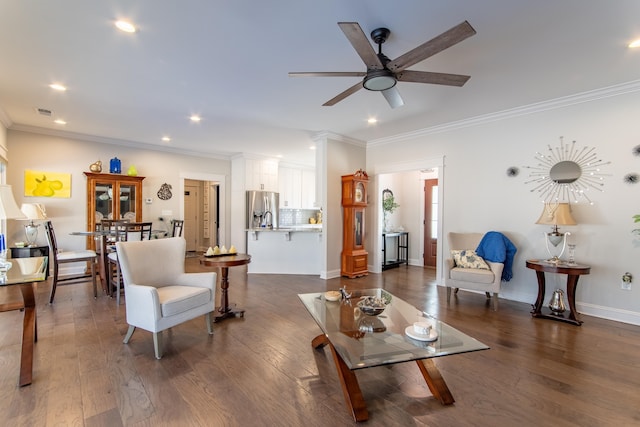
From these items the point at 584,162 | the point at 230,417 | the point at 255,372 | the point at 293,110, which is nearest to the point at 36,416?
the point at 230,417

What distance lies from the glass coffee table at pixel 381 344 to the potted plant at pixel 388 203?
180 inches

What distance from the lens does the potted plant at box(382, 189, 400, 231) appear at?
6.85 m


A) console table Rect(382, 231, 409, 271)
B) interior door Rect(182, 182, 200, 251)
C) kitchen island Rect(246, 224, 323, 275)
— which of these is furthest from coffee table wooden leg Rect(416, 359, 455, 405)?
interior door Rect(182, 182, 200, 251)

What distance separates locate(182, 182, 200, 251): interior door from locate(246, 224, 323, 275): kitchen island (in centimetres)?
383

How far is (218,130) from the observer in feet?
17.5

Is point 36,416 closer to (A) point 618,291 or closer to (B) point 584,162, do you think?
(A) point 618,291

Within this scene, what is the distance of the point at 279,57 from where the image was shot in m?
2.81

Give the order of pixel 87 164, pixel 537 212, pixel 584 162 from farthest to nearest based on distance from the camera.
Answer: pixel 87 164
pixel 537 212
pixel 584 162

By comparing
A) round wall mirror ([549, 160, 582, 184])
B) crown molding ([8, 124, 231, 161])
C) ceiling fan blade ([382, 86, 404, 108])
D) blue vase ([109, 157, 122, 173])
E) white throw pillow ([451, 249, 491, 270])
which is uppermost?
crown molding ([8, 124, 231, 161])

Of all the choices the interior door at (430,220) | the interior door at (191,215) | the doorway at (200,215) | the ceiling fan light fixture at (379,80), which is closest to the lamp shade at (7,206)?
the ceiling fan light fixture at (379,80)

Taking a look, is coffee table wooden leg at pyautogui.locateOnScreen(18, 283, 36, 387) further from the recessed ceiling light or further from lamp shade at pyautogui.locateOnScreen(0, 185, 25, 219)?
the recessed ceiling light

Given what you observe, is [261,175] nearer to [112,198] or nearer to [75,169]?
[112,198]

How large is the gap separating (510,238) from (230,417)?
4.18m

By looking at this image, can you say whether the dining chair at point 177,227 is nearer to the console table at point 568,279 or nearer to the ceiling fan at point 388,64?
the ceiling fan at point 388,64
